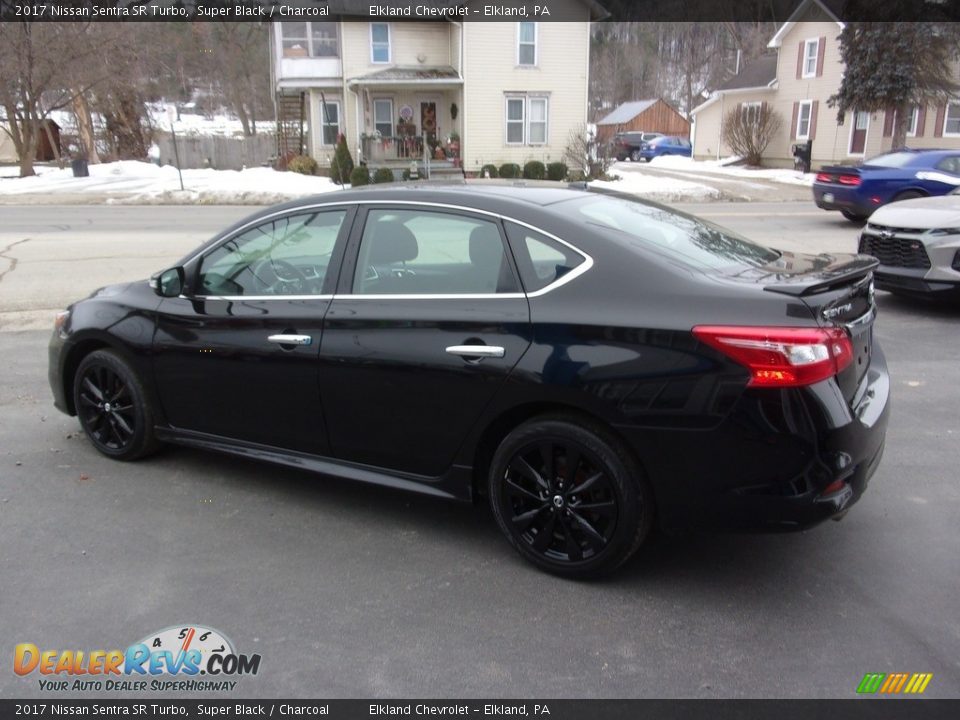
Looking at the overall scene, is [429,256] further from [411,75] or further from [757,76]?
[757,76]

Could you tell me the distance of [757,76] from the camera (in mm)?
41969

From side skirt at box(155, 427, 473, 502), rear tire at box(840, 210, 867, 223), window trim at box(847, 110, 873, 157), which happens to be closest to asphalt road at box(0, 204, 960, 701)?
side skirt at box(155, 427, 473, 502)

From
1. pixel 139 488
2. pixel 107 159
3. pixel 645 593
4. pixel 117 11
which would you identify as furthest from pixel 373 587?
pixel 107 159

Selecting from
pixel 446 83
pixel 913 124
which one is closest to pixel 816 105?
pixel 913 124

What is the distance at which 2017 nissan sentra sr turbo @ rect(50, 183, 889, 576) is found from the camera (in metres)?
3.08

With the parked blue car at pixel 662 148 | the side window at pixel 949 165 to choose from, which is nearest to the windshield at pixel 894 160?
the side window at pixel 949 165

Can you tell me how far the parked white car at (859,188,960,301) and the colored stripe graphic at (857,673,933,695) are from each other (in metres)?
6.08

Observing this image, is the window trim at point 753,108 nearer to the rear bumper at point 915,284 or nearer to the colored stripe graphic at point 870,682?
the rear bumper at point 915,284

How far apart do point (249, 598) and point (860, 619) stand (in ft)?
8.08

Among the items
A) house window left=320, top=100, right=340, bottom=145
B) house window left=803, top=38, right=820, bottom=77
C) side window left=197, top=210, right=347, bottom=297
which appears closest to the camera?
side window left=197, top=210, right=347, bottom=297

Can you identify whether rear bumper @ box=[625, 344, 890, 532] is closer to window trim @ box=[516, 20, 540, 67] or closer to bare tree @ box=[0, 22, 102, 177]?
window trim @ box=[516, 20, 540, 67]

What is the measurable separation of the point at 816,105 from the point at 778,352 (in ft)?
122

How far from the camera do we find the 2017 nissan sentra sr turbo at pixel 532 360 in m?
3.08
